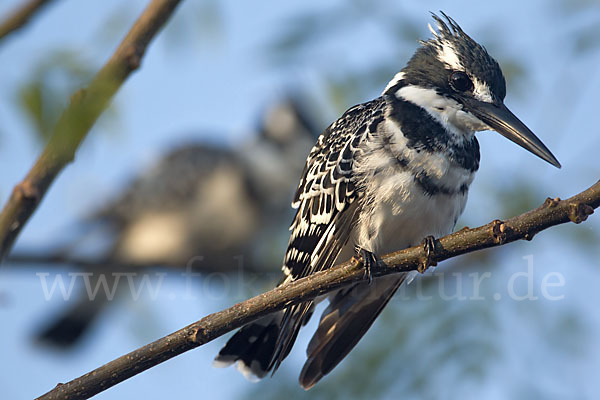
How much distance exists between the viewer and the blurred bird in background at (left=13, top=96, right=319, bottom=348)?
530cm

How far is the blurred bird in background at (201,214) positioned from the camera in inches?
209

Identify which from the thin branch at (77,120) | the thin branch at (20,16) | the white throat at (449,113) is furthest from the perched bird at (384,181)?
the thin branch at (20,16)

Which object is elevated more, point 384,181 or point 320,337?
point 384,181

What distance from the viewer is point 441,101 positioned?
110 inches

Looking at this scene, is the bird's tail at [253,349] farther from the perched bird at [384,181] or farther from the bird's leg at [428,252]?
the bird's leg at [428,252]

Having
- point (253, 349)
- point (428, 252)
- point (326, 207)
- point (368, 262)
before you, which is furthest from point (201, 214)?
point (428, 252)

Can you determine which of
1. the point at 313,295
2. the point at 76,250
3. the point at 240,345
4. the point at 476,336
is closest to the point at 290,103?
the point at 76,250

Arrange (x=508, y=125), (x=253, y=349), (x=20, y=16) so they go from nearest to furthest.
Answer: (x=20, y=16), (x=508, y=125), (x=253, y=349)

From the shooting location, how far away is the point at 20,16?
1.96 meters

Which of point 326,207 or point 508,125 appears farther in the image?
point 326,207

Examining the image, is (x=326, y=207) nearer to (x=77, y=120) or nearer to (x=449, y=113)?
(x=449, y=113)

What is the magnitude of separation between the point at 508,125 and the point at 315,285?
1028 mm

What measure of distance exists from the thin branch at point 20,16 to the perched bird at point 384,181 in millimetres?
1247

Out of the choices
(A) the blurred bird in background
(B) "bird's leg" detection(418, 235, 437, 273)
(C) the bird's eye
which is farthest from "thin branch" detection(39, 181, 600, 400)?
(A) the blurred bird in background
